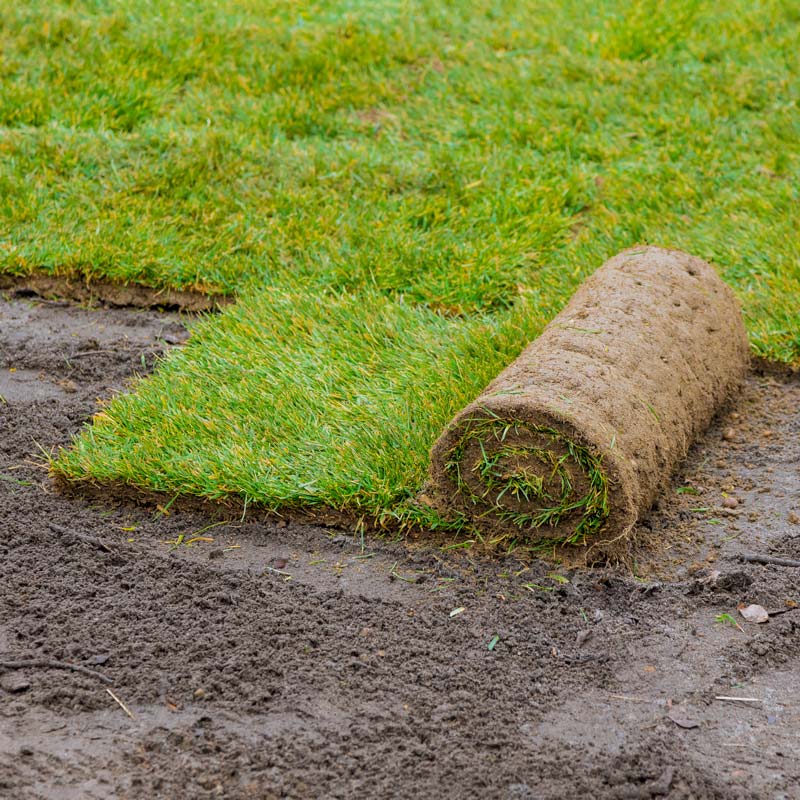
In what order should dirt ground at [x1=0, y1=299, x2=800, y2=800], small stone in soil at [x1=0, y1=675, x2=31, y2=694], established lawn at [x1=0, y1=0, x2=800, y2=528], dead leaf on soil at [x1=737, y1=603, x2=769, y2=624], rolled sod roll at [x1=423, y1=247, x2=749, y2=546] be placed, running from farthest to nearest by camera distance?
established lawn at [x1=0, y1=0, x2=800, y2=528] → rolled sod roll at [x1=423, y1=247, x2=749, y2=546] → dead leaf on soil at [x1=737, y1=603, x2=769, y2=624] → small stone in soil at [x1=0, y1=675, x2=31, y2=694] → dirt ground at [x1=0, y1=299, x2=800, y2=800]

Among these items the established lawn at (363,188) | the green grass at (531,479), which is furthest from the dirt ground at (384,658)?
the established lawn at (363,188)

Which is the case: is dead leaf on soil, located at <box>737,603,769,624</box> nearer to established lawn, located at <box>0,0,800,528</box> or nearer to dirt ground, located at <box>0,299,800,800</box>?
dirt ground, located at <box>0,299,800,800</box>

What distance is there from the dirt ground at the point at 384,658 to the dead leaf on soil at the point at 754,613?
30mm

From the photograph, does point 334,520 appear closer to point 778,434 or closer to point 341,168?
point 778,434

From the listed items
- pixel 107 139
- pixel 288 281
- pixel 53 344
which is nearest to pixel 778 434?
pixel 288 281

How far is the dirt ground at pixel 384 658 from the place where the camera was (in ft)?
8.57

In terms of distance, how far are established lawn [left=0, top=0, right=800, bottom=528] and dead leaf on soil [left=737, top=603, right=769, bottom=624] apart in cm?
117

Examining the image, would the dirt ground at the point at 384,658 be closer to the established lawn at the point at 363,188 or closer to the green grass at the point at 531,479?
the green grass at the point at 531,479

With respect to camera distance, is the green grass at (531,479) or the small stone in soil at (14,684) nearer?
the small stone in soil at (14,684)

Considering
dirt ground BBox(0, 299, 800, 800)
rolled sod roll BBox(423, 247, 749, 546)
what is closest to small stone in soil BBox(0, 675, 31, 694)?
dirt ground BBox(0, 299, 800, 800)

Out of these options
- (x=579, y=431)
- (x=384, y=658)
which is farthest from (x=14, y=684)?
(x=579, y=431)

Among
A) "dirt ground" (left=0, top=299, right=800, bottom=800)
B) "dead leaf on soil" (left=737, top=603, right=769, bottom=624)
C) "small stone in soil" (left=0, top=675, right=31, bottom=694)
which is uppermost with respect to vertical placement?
"dead leaf on soil" (left=737, top=603, right=769, bottom=624)

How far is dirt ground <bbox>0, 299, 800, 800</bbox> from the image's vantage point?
8.57 feet

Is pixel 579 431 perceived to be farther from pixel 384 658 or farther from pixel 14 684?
pixel 14 684
